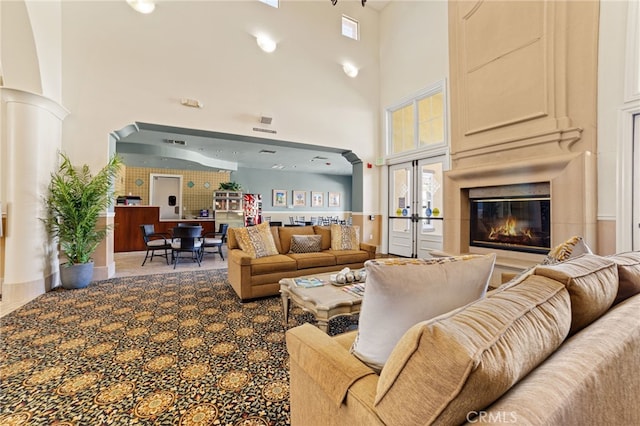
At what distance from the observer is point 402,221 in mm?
6223

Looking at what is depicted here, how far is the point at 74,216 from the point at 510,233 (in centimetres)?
634

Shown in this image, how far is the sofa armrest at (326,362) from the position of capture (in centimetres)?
87

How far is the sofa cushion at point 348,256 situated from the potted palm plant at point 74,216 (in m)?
3.45

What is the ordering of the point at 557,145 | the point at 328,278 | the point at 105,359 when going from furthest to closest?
the point at 557,145
the point at 328,278
the point at 105,359

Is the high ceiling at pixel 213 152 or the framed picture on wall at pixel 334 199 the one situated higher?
the high ceiling at pixel 213 152

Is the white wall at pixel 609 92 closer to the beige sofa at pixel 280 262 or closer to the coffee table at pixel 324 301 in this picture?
the beige sofa at pixel 280 262

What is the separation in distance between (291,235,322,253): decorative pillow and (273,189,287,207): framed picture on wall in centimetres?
832

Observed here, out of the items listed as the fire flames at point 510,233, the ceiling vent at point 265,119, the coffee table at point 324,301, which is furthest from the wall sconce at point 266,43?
the fire flames at point 510,233

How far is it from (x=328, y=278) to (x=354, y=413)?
2.06 m

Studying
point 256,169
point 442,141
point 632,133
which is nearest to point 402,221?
point 442,141

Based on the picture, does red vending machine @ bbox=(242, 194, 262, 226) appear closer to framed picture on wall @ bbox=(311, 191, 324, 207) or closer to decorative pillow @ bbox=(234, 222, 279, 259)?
framed picture on wall @ bbox=(311, 191, 324, 207)

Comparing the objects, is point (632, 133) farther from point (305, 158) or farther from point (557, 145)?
point (305, 158)

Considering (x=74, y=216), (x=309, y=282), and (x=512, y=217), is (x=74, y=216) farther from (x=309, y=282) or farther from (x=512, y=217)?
(x=512, y=217)

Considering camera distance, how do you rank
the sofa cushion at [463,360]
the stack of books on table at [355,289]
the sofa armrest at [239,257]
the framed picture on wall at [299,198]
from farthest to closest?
the framed picture on wall at [299,198] → the sofa armrest at [239,257] → the stack of books on table at [355,289] → the sofa cushion at [463,360]
